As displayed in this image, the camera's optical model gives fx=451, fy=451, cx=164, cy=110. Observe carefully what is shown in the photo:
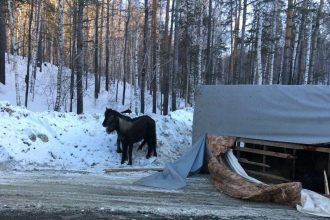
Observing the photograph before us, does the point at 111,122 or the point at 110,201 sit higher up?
the point at 111,122

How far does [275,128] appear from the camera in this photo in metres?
10.7

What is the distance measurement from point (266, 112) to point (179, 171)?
2631 millimetres

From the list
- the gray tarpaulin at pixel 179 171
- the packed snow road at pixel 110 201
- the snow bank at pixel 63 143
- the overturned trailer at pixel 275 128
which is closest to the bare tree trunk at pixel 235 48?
the snow bank at pixel 63 143

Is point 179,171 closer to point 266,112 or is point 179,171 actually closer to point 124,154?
point 124,154

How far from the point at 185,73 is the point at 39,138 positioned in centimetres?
3017

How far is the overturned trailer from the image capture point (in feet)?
32.5

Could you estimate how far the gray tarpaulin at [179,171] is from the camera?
34.3 ft

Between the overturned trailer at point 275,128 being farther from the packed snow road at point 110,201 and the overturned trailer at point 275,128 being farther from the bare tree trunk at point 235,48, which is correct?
the bare tree trunk at point 235,48

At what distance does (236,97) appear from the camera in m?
12.0

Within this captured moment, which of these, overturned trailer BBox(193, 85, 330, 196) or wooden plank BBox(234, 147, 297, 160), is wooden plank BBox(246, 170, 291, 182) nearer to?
overturned trailer BBox(193, 85, 330, 196)

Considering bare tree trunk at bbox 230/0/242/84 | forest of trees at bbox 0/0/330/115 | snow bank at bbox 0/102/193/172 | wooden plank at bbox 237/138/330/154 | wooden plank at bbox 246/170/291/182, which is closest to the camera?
wooden plank at bbox 237/138/330/154

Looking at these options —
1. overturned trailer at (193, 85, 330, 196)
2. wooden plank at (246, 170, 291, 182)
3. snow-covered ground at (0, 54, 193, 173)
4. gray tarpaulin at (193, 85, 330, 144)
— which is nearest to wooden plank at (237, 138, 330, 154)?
Answer: overturned trailer at (193, 85, 330, 196)

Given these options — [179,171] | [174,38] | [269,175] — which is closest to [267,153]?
[269,175]

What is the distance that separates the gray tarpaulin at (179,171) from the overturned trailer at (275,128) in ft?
1.75
